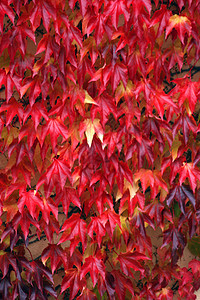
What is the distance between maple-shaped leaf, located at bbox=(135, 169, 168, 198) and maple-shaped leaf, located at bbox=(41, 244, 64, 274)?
480 mm

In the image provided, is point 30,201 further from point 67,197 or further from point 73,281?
point 73,281

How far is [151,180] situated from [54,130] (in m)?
0.49

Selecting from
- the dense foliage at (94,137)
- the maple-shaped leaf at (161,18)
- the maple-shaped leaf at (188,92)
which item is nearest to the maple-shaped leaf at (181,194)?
the dense foliage at (94,137)

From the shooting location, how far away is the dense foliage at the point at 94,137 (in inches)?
56.6

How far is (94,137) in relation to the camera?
151 centimetres

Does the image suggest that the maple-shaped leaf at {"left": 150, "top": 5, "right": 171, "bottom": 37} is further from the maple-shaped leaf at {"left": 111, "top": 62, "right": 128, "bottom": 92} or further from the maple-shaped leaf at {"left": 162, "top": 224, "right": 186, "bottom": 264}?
the maple-shaped leaf at {"left": 162, "top": 224, "right": 186, "bottom": 264}

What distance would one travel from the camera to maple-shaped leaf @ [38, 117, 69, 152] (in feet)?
4.73

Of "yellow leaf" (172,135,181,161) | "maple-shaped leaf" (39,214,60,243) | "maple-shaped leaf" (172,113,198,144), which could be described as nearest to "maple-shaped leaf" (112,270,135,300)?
"maple-shaped leaf" (39,214,60,243)

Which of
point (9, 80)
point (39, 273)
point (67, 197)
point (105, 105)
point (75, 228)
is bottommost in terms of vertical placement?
point (39, 273)

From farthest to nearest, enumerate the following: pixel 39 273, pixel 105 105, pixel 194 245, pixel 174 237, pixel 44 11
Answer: pixel 194 245 → pixel 174 237 → pixel 39 273 → pixel 105 105 → pixel 44 11

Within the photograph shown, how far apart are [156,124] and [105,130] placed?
0.23 meters

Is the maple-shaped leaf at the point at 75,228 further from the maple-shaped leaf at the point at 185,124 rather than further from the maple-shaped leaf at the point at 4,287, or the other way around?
the maple-shaped leaf at the point at 185,124

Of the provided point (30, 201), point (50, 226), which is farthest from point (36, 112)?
point (50, 226)

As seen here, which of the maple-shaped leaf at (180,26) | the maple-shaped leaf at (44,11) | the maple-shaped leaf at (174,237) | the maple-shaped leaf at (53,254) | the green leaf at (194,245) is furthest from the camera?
the green leaf at (194,245)
